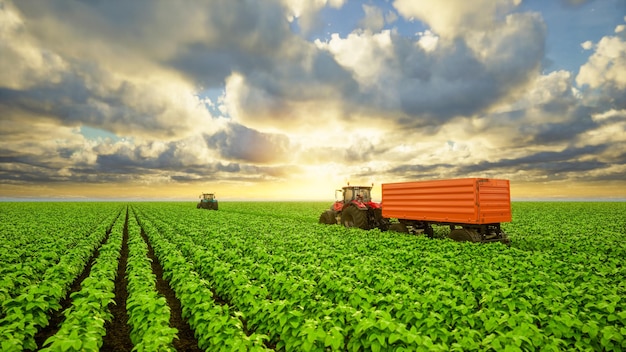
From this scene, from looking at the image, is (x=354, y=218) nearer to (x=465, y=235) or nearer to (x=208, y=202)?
(x=465, y=235)

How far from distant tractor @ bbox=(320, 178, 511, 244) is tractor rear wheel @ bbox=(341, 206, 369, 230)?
211 centimetres

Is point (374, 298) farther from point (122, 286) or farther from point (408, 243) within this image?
point (122, 286)

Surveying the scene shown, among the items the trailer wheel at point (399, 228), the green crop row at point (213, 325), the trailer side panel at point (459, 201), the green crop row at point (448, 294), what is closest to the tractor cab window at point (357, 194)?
the trailer wheel at point (399, 228)

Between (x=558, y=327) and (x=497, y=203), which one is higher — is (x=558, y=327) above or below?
below

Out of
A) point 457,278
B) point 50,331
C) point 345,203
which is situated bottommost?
point 50,331

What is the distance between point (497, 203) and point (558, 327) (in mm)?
12257

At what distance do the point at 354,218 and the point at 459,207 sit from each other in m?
7.03

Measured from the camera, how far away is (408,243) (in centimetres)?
1448

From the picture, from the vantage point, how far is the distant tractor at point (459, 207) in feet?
52.1

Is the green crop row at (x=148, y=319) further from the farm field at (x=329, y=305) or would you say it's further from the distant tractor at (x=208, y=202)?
the distant tractor at (x=208, y=202)

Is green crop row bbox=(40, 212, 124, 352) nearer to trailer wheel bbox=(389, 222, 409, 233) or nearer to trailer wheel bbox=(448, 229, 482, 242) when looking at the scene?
trailer wheel bbox=(448, 229, 482, 242)

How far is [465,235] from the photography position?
1614 cm

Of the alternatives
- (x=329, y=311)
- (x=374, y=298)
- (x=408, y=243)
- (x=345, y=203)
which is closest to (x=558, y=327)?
(x=374, y=298)

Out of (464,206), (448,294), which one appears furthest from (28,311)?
(464,206)
